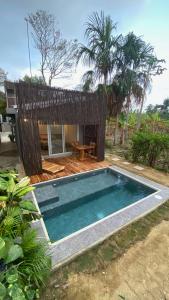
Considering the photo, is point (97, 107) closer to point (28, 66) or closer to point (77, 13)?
point (77, 13)

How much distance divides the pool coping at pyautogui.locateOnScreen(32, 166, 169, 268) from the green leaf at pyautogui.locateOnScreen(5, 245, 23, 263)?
98 centimetres

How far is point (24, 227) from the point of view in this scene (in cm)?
276

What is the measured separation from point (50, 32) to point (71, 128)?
11.4 m

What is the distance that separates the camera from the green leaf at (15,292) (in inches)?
74.0

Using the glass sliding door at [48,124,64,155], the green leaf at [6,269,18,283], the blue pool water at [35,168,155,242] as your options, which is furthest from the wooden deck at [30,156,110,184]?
the green leaf at [6,269,18,283]

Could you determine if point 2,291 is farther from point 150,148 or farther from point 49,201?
point 150,148

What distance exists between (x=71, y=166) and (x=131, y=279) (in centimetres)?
564

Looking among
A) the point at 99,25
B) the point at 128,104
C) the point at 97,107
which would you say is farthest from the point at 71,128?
the point at 99,25

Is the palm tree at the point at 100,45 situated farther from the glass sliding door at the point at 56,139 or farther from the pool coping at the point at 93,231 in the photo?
the pool coping at the point at 93,231

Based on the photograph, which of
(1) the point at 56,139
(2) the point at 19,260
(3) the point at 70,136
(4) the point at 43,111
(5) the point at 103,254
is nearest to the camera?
(2) the point at 19,260

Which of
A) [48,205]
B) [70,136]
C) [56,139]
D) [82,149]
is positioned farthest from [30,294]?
[70,136]

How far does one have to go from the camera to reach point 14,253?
216 centimetres

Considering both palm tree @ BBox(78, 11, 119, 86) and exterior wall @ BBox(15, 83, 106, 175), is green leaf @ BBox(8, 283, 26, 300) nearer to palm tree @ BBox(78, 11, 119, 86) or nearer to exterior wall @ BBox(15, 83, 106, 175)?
exterior wall @ BBox(15, 83, 106, 175)

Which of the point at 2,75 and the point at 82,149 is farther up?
the point at 2,75
